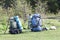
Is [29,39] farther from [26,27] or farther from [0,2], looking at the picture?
[0,2]

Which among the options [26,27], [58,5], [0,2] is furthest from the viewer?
[58,5]

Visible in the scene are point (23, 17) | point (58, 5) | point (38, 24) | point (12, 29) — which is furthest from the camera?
point (58, 5)

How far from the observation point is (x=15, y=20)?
15266 millimetres

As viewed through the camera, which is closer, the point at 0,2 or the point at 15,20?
the point at 15,20

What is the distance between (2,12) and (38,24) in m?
5.68

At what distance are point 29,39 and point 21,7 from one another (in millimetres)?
8391

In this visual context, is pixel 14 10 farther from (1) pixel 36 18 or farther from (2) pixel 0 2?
(2) pixel 0 2

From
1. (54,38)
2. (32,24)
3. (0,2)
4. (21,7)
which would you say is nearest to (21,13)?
(21,7)

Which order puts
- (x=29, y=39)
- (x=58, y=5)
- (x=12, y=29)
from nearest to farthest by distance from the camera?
(x=29, y=39) → (x=12, y=29) → (x=58, y=5)

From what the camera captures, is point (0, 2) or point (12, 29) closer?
point (12, 29)

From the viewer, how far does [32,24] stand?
16391 millimetres

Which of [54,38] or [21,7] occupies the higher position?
[21,7]

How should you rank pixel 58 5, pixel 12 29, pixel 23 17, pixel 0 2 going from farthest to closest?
pixel 58 5 → pixel 0 2 → pixel 23 17 → pixel 12 29

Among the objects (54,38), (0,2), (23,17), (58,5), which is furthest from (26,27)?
(58,5)
